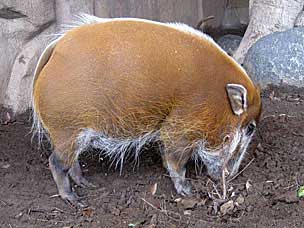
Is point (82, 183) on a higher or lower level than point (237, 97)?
lower

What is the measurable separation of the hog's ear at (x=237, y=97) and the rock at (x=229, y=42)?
209cm

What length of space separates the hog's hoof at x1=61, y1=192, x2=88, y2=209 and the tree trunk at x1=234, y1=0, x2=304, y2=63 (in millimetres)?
1987

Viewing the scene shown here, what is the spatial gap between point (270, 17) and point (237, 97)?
1.79 metres

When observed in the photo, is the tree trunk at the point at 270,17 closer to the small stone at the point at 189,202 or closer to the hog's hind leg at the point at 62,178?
the small stone at the point at 189,202

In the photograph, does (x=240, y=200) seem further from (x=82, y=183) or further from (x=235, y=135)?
(x=82, y=183)

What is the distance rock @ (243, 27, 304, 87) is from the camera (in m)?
4.45

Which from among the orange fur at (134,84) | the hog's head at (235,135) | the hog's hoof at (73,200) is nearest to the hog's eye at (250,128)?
the hog's head at (235,135)

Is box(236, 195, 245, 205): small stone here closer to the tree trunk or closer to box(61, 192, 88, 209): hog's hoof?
box(61, 192, 88, 209): hog's hoof

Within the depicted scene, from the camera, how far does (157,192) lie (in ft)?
11.1

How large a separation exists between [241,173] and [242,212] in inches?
16.2

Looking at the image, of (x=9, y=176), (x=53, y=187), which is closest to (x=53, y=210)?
(x=53, y=187)

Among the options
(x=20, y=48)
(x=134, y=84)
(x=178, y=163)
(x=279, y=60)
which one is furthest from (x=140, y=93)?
(x=279, y=60)

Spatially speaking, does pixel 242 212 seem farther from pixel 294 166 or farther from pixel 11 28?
pixel 11 28

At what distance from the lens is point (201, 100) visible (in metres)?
3.20
